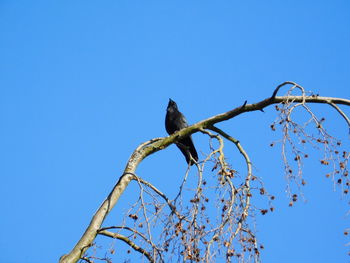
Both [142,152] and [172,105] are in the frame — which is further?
[172,105]

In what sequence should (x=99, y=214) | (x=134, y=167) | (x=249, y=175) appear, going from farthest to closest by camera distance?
1. (x=134, y=167)
2. (x=99, y=214)
3. (x=249, y=175)

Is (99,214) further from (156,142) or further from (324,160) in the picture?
(324,160)

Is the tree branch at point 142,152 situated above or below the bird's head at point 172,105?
below

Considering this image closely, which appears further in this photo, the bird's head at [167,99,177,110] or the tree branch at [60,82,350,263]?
the bird's head at [167,99,177,110]

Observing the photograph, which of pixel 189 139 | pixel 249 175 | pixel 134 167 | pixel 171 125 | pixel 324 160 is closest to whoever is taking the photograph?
pixel 324 160

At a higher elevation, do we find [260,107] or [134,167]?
[260,107]

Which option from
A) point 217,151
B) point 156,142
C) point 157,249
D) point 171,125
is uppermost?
point 171,125

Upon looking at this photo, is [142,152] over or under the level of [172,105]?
under

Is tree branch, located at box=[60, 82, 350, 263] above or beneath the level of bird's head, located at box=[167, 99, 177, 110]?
beneath

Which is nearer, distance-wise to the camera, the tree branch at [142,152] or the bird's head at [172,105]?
the tree branch at [142,152]

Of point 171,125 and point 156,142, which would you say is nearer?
point 156,142

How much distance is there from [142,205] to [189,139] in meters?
2.91

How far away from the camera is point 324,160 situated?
3973 millimetres

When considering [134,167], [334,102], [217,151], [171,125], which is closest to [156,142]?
[134,167]
